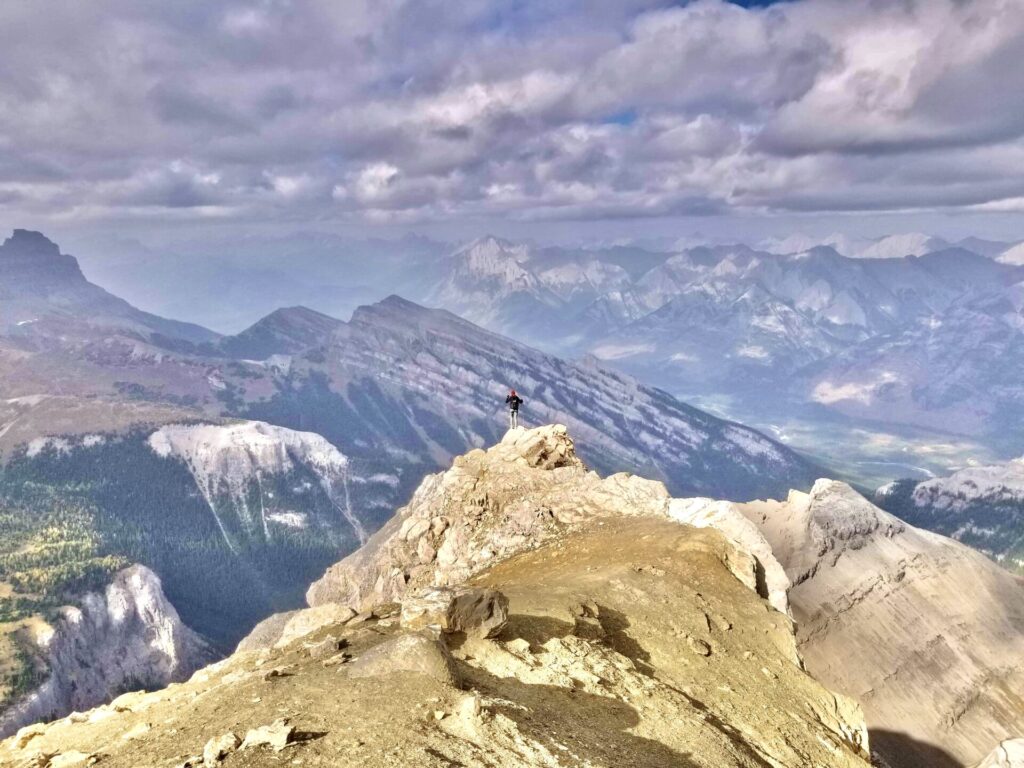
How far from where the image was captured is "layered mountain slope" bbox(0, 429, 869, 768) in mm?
20375

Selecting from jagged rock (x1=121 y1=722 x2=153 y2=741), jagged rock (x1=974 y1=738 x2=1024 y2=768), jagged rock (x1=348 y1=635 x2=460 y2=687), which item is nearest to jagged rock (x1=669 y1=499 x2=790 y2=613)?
jagged rock (x1=974 y1=738 x2=1024 y2=768)

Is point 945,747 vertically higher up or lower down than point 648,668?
lower down

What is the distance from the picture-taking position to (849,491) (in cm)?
11250

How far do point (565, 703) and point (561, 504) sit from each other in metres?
32.2

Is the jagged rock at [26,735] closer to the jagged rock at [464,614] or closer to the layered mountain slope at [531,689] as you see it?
the layered mountain slope at [531,689]

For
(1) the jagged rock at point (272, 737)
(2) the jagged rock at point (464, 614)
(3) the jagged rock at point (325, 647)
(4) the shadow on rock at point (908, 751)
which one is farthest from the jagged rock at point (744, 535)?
(4) the shadow on rock at point (908, 751)

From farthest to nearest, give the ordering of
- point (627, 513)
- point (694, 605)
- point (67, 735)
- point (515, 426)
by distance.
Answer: point (515, 426), point (627, 513), point (694, 605), point (67, 735)

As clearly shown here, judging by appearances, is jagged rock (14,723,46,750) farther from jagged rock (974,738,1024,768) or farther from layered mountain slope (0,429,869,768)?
jagged rock (974,738,1024,768)

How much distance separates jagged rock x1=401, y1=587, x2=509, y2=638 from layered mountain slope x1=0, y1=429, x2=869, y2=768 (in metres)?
0.07

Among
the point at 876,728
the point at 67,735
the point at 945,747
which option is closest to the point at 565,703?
the point at 67,735

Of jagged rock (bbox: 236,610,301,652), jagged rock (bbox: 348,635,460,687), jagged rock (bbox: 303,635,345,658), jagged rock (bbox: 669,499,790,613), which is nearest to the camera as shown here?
jagged rock (bbox: 348,635,460,687)

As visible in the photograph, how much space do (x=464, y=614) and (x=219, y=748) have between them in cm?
1126

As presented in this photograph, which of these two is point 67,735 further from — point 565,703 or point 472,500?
point 472,500

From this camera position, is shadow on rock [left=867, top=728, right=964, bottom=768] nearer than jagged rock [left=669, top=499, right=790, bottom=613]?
No
